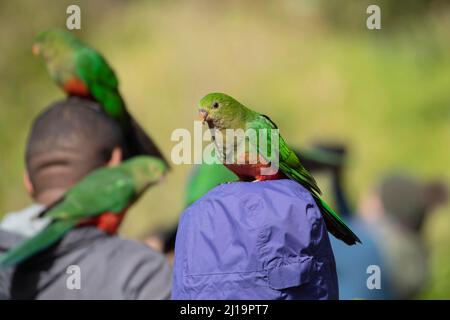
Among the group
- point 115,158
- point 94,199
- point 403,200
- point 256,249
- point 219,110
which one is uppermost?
point 219,110

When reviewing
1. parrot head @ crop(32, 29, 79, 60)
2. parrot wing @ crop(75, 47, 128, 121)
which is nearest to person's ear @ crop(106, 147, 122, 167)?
parrot wing @ crop(75, 47, 128, 121)

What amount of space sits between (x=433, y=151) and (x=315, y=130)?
1.18m

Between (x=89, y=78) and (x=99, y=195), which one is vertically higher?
(x=89, y=78)

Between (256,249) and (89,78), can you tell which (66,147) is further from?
(256,249)

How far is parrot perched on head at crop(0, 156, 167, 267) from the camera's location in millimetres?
2920

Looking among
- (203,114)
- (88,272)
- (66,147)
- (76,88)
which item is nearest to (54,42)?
(76,88)

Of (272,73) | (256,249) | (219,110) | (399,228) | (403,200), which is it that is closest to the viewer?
(256,249)

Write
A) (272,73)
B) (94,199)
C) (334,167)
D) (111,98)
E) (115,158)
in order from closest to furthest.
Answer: (94,199) < (115,158) < (111,98) < (334,167) < (272,73)

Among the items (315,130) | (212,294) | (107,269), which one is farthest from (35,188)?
(315,130)

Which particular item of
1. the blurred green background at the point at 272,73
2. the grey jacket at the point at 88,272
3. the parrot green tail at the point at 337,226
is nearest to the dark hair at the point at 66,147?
the grey jacket at the point at 88,272

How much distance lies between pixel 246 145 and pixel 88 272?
97 centimetres

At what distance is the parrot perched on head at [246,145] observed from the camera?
2.13 meters

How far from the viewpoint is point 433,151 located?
8.05m

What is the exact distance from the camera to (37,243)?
9.55 feet
